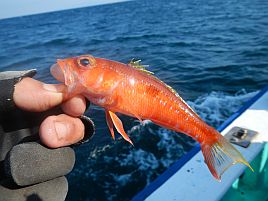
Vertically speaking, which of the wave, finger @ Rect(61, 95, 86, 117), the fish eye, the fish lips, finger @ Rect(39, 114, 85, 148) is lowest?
the wave

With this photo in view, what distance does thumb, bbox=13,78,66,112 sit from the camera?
7.11ft

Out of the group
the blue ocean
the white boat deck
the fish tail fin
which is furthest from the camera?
the blue ocean

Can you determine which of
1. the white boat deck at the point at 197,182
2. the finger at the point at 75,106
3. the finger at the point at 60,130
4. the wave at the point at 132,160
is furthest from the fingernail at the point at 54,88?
the wave at the point at 132,160

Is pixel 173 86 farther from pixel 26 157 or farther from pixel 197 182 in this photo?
pixel 26 157

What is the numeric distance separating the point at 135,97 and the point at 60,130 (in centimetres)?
64

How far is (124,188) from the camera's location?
7188mm

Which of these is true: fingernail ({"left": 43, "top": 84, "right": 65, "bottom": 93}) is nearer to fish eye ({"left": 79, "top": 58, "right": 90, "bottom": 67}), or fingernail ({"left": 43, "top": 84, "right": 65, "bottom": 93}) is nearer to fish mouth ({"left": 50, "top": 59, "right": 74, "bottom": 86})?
fish mouth ({"left": 50, "top": 59, "right": 74, "bottom": 86})

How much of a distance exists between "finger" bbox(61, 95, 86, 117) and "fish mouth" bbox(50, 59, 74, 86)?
0.49 ft

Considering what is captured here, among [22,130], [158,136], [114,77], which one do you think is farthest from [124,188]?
[114,77]

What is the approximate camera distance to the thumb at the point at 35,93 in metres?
2.17

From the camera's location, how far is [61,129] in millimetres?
2189

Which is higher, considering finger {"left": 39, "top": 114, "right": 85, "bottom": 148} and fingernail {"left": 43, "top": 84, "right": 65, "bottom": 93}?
fingernail {"left": 43, "top": 84, "right": 65, "bottom": 93}

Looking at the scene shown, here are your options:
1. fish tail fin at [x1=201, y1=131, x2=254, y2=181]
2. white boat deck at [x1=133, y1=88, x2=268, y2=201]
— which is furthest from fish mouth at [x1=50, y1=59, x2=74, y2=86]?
white boat deck at [x1=133, y1=88, x2=268, y2=201]

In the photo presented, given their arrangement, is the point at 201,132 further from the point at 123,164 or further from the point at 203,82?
the point at 203,82
